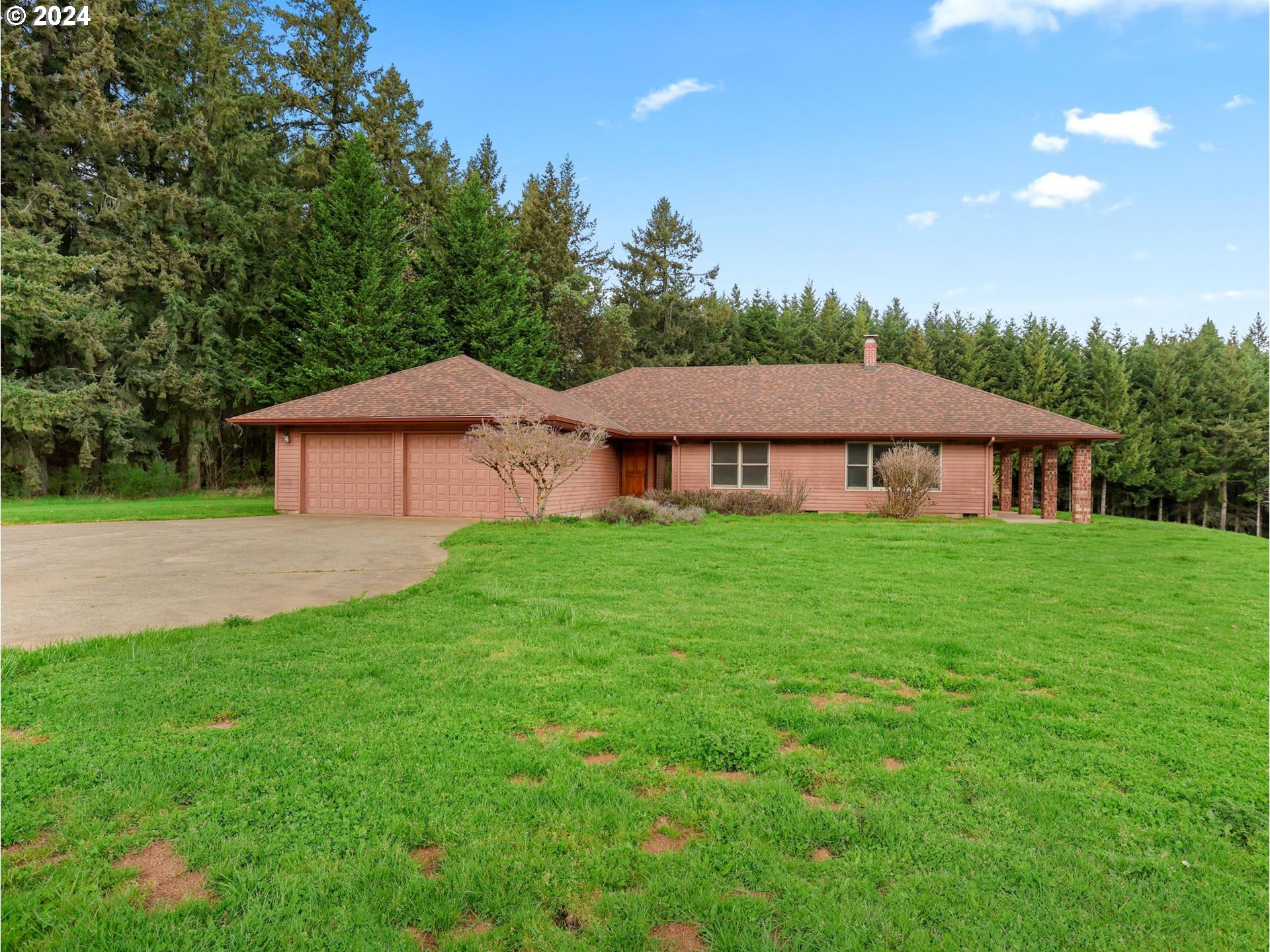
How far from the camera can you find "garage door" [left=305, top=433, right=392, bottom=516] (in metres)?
16.1

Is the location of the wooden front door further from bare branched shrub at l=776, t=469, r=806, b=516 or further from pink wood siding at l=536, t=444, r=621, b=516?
bare branched shrub at l=776, t=469, r=806, b=516

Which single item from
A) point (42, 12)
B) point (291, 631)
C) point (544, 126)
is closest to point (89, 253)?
point (42, 12)

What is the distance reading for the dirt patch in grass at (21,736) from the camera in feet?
10.7

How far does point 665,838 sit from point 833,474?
56.3 ft

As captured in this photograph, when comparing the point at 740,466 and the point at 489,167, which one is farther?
the point at 489,167

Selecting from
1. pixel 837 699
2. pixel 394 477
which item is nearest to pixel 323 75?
pixel 394 477

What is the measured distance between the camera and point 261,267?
2586 cm

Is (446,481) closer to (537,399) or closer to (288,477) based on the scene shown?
(537,399)

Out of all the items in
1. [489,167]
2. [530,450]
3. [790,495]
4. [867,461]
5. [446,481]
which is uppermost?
[489,167]

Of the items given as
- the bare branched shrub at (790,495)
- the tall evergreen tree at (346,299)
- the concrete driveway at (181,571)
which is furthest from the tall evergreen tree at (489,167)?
the concrete driveway at (181,571)

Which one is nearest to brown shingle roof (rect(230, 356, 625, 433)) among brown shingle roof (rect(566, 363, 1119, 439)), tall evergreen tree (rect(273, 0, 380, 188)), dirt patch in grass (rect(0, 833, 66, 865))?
brown shingle roof (rect(566, 363, 1119, 439))

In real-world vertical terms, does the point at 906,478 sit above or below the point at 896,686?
above

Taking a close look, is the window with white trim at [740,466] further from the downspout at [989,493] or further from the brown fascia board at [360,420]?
the downspout at [989,493]

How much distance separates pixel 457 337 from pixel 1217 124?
2416cm
